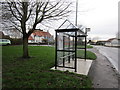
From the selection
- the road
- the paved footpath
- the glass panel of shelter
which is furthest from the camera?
the road

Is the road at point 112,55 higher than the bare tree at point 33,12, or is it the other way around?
the bare tree at point 33,12

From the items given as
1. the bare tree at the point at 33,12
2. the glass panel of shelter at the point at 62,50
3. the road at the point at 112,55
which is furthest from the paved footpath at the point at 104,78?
the bare tree at the point at 33,12

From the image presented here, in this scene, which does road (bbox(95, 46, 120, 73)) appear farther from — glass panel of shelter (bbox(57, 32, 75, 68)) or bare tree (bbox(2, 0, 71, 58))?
bare tree (bbox(2, 0, 71, 58))

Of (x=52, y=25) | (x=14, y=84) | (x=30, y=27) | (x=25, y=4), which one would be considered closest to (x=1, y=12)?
(x=25, y=4)

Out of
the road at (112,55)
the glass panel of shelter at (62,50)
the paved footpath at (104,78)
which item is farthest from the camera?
the road at (112,55)

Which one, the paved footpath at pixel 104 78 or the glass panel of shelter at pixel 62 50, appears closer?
the paved footpath at pixel 104 78

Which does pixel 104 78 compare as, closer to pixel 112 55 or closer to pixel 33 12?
pixel 33 12

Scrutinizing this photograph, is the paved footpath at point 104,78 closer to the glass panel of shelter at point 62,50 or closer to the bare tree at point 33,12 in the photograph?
the glass panel of shelter at point 62,50

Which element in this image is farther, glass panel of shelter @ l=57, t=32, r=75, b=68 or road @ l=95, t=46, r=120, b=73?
road @ l=95, t=46, r=120, b=73

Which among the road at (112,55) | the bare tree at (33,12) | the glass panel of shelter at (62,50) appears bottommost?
the road at (112,55)

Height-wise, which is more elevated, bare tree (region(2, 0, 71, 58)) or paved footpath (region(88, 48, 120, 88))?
bare tree (region(2, 0, 71, 58))

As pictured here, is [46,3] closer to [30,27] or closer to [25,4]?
[25,4]

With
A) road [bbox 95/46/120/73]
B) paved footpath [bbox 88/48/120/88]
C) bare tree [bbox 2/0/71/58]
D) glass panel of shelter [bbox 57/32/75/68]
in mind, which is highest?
bare tree [bbox 2/0/71/58]

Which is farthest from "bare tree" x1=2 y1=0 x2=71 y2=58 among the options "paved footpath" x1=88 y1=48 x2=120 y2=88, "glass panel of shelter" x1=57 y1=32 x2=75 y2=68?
"paved footpath" x1=88 y1=48 x2=120 y2=88
